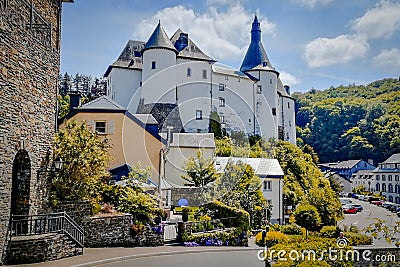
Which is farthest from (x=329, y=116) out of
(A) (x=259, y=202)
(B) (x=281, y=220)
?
(A) (x=259, y=202)

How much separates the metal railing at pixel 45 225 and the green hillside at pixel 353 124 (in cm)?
7745

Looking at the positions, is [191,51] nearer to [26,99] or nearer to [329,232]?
[329,232]

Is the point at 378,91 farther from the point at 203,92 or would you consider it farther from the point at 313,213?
the point at 313,213

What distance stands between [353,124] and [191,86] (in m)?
58.4

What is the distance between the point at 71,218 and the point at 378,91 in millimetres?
86497

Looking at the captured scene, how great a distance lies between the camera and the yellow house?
1027 inches

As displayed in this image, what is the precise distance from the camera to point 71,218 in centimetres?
1608

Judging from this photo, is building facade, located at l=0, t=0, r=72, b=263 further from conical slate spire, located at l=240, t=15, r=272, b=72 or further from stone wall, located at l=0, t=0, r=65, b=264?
conical slate spire, located at l=240, t=15, r=272, b=72

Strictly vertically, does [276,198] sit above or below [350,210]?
above

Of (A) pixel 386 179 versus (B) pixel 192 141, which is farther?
(A) pixel 386 179

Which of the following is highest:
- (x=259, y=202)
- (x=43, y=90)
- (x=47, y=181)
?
(x=43, y=90)

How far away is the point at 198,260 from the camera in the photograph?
1521 cm

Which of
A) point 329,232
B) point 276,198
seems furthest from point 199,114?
point 329,232

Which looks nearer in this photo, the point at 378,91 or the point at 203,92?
the point at 203,92
